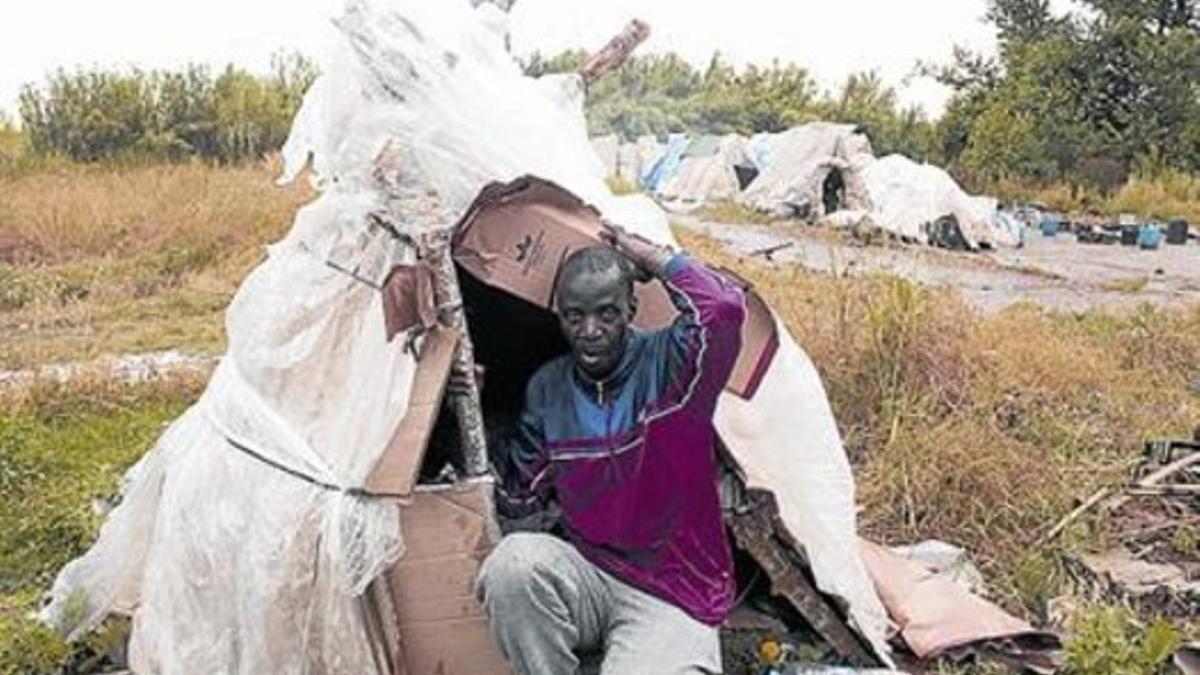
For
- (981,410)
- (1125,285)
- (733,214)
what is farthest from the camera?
(733,214)

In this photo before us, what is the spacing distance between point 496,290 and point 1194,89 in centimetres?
2457

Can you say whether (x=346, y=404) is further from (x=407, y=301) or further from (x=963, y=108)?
(x=963, y=108)

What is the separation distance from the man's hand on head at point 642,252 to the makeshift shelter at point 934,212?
1523 cm

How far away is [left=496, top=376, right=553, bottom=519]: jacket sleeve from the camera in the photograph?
359 cm

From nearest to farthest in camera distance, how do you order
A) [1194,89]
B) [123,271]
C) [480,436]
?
[480,436] < [123,271] < [1194,89]

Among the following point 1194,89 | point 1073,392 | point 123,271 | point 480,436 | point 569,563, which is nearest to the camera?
point 569,563

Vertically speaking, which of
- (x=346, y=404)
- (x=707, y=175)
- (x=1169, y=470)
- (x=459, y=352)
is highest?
(x=459, y=352)

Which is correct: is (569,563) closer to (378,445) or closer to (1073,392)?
(378,445)

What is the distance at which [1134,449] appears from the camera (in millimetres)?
6512

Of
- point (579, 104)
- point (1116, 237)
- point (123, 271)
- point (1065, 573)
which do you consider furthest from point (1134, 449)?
point (1116, 237)

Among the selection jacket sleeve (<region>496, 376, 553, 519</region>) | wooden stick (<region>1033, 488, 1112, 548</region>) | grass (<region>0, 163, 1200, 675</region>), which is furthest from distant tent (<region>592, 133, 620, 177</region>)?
jacket sleeve (<region>496, 376, 553, 519</region>)

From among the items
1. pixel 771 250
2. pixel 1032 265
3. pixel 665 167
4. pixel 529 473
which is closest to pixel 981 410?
pixel 529 473

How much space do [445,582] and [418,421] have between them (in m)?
0.40

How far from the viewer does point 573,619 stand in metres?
3.30
